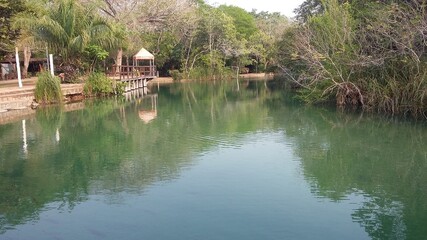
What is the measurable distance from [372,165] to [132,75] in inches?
812

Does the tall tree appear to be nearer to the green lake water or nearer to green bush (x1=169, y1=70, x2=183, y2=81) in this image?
the green lake water

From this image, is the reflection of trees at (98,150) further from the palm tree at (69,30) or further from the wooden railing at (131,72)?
the wooden railing at (131,72)

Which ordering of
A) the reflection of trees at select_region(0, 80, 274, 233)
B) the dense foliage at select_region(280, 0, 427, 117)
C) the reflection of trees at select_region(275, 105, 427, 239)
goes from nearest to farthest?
the reflection of trees at select_region(275, 105, 427, 239) → the reflection of trees at select_region(0, 80, 274, 233) → the dense foliage at select_region(280, 0, 427, 117)

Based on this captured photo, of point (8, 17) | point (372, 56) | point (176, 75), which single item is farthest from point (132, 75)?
point (372, 56)

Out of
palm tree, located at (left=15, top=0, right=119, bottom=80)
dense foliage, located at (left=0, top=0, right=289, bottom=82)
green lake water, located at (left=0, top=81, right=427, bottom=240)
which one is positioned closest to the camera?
green lake water, located at (left=0, top=81, right=427, bottom=240)

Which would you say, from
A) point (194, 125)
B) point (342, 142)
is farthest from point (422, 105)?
point (194, 125)

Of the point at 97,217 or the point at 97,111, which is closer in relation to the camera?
the point at 97,217

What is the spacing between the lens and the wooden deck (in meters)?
26.5

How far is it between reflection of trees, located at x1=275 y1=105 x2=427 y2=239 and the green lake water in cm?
3

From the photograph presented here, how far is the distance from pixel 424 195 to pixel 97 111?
13166 millimetres

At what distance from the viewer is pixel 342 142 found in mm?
11680

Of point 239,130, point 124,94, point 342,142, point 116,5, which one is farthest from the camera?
point 116,5

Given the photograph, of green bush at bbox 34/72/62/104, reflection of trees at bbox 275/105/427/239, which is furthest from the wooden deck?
reflection of trees at bbox 275/105/427/239

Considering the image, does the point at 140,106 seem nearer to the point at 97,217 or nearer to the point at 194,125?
the point at 194,125
